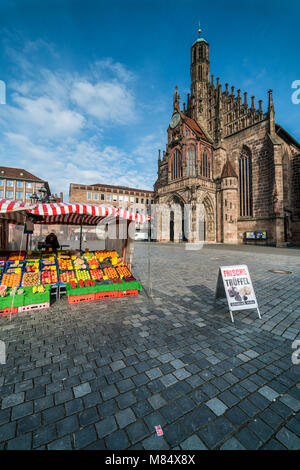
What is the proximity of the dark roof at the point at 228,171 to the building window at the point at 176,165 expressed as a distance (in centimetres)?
670

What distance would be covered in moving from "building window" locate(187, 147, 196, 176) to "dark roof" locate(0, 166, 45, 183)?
4453 centimetres

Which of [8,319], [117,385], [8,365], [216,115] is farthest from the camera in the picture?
[216,115]

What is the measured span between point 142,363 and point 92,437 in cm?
108

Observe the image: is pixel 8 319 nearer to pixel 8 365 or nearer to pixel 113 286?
pixel 8 365

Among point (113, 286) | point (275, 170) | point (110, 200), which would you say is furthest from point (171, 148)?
point (113, 286)

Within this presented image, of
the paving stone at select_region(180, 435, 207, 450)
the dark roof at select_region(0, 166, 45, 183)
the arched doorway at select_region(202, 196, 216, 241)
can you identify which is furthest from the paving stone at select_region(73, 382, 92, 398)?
the dark roof at select_region(0, 166, 45, 183)

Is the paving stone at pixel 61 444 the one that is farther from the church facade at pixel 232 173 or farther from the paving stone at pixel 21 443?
the church facade at pixel 232 173

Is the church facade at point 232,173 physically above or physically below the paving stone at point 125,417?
above

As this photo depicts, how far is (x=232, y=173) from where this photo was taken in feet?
95.1

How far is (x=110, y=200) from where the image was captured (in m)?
51.5

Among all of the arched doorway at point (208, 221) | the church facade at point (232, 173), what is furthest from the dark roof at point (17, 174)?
the arched doorway at point (208, 221)

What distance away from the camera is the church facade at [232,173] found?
25.6m

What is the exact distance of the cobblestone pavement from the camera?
1759 millimetres

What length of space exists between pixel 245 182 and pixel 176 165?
1121cm
